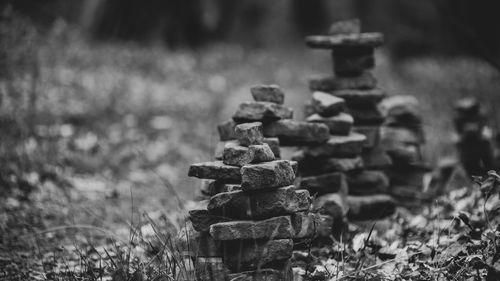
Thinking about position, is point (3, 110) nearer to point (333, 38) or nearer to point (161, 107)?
point (161, 107)

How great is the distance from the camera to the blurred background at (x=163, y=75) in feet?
17.9

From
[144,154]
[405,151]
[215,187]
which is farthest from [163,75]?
[215,187]

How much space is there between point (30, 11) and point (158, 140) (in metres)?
2.86

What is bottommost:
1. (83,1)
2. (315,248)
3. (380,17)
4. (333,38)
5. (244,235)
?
(315,248)

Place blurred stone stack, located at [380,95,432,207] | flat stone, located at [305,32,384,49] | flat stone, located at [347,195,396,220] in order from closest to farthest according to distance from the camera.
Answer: flat stone, located at [347,195,396,220]
flat stone, located at [305,32,384,49]
blurred stone stack, located at [380,95,432,207]

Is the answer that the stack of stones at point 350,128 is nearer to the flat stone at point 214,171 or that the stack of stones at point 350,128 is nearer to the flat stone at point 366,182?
the flat stone at point 366,182

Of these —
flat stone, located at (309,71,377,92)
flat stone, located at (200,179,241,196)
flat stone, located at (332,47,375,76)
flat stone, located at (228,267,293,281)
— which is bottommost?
flat stone, located at (228,267,293,281)

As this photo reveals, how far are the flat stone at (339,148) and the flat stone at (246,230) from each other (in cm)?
105

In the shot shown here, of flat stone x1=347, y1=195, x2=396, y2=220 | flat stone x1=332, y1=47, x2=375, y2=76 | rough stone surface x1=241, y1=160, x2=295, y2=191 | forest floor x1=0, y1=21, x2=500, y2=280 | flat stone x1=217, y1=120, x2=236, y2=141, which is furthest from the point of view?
flat stone x1=332, y1=47, x2=375, y2=76

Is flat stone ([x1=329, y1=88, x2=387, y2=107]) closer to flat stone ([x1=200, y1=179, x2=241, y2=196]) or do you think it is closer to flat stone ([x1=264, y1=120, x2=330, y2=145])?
flat stone ([x1=264, y1=120, x2=330, y2=145])

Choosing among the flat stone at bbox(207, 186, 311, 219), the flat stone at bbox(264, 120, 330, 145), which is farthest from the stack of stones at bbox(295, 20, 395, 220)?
the flat stone at bbox(207, 186, 311, 219)

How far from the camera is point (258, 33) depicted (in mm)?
13758

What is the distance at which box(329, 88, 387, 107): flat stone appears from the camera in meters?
3.85

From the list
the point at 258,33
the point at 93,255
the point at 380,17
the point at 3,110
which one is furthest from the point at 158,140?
the point at 380,17
